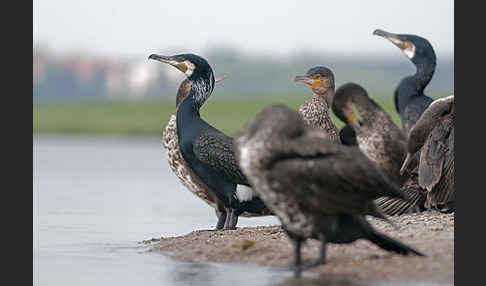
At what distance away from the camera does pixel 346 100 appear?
10.7 metres

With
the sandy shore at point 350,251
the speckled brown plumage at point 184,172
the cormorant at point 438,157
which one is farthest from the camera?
the speckled brown plumage at point 184,172

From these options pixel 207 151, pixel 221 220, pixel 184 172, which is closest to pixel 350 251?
pixel 207 151

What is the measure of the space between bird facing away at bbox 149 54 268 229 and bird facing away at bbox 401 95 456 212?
1822mm

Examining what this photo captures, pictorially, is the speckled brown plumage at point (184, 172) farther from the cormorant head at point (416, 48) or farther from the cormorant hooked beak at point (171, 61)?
the cormorant head at point (416, 48)

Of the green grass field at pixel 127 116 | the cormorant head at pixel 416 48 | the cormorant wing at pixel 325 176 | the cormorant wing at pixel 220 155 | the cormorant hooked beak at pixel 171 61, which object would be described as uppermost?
the cormorant head at pixel 416 48

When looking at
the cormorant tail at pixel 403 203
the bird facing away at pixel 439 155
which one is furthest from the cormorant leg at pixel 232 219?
the bird facing away at pixel 439 155

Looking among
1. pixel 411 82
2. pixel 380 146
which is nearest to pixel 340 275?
pixel 380 146

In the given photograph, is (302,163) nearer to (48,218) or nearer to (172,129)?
(172,129)

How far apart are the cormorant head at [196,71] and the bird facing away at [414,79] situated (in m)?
2.46

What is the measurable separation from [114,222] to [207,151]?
2.79m

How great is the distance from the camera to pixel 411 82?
1450 centimetres

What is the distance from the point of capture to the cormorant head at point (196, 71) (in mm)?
12914

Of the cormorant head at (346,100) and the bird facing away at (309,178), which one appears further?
the cormorant head at (346,100)

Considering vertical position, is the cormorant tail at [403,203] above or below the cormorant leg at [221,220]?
above
